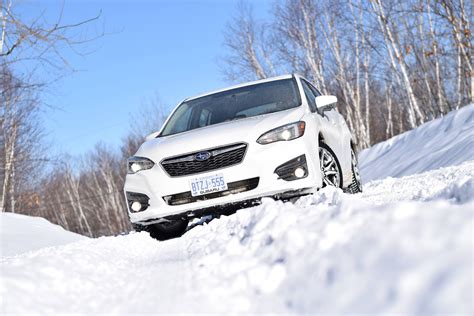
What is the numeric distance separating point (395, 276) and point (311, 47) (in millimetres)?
24962

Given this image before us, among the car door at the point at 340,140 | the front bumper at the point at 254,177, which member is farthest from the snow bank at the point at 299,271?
the car door at the point at 340,140

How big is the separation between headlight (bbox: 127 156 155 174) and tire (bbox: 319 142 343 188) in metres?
1.65

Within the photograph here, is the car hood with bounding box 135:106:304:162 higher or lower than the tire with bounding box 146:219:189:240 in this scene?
higher

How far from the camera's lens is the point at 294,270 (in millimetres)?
1924

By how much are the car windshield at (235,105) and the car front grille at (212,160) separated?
90 centimetres

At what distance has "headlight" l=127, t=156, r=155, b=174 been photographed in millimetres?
4660

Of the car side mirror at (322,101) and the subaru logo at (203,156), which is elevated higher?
the car side mirror at (322,101)

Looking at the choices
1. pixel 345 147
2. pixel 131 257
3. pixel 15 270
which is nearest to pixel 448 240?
pixel 15 270

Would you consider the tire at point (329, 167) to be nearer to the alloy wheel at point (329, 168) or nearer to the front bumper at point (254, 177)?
the alloy wheel at point (329, 168)

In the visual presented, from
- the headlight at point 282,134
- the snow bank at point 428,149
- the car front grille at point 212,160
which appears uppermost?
the headlight at point 282,134

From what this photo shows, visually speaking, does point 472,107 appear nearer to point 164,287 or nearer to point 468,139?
point 468,139

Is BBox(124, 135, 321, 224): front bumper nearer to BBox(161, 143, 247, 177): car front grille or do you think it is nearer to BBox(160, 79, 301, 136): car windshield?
BBox(161, 143, 247, 177): car front grille

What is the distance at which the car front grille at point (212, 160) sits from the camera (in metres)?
4.38

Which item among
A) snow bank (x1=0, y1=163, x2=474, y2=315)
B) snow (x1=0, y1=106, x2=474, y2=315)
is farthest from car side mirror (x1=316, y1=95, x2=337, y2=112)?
snow bank (x1=0, y1=163, x2=474, y2=315)
